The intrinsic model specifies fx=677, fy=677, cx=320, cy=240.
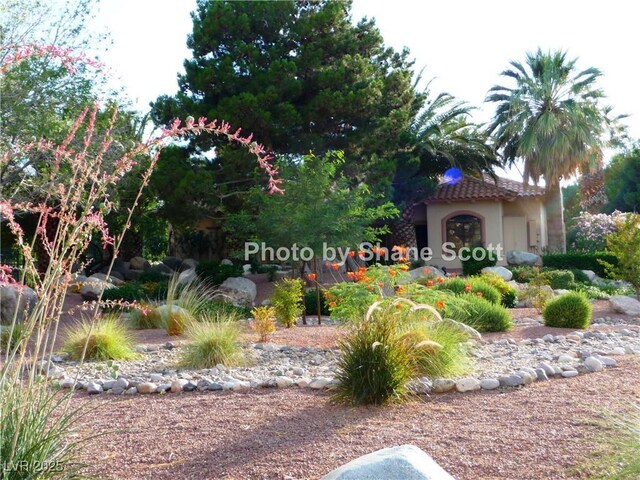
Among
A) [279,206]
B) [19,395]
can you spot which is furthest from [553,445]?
[279,206]

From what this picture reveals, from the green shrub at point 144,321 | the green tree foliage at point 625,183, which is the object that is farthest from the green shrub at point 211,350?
the green tree foliage at point 625,183

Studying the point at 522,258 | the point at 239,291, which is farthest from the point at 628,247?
the point at 522,258

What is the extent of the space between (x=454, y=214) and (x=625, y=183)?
12309mm

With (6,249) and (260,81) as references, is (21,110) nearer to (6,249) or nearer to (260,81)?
(260,81)

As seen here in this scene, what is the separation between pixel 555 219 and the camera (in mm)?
25281

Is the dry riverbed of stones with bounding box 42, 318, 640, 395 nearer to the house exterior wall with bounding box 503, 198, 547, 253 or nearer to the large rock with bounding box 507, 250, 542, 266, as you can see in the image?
the large rock with bounding box 507, 250, 542, 266

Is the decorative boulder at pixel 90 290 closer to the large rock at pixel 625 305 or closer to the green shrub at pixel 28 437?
the large rock at pixel 625 305

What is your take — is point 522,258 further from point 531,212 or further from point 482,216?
point 531,212

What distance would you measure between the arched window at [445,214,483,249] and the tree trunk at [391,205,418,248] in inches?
85.3

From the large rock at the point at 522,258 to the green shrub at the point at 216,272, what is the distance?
10.8 meters

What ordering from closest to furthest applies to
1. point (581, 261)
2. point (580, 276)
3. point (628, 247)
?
point (628, 247) < point (580, 276) < point (581, 261)

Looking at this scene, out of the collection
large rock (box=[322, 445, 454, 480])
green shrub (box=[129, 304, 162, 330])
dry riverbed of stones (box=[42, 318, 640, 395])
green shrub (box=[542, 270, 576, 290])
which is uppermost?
green shrub (box=[542, 270, 576, 290])

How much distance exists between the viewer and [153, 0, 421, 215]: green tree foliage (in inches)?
680

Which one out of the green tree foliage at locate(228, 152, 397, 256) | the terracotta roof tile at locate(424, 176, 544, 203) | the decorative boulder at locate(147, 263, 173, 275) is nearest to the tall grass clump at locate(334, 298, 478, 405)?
the green tree foliage at locate(228, 152, 397, 256)
